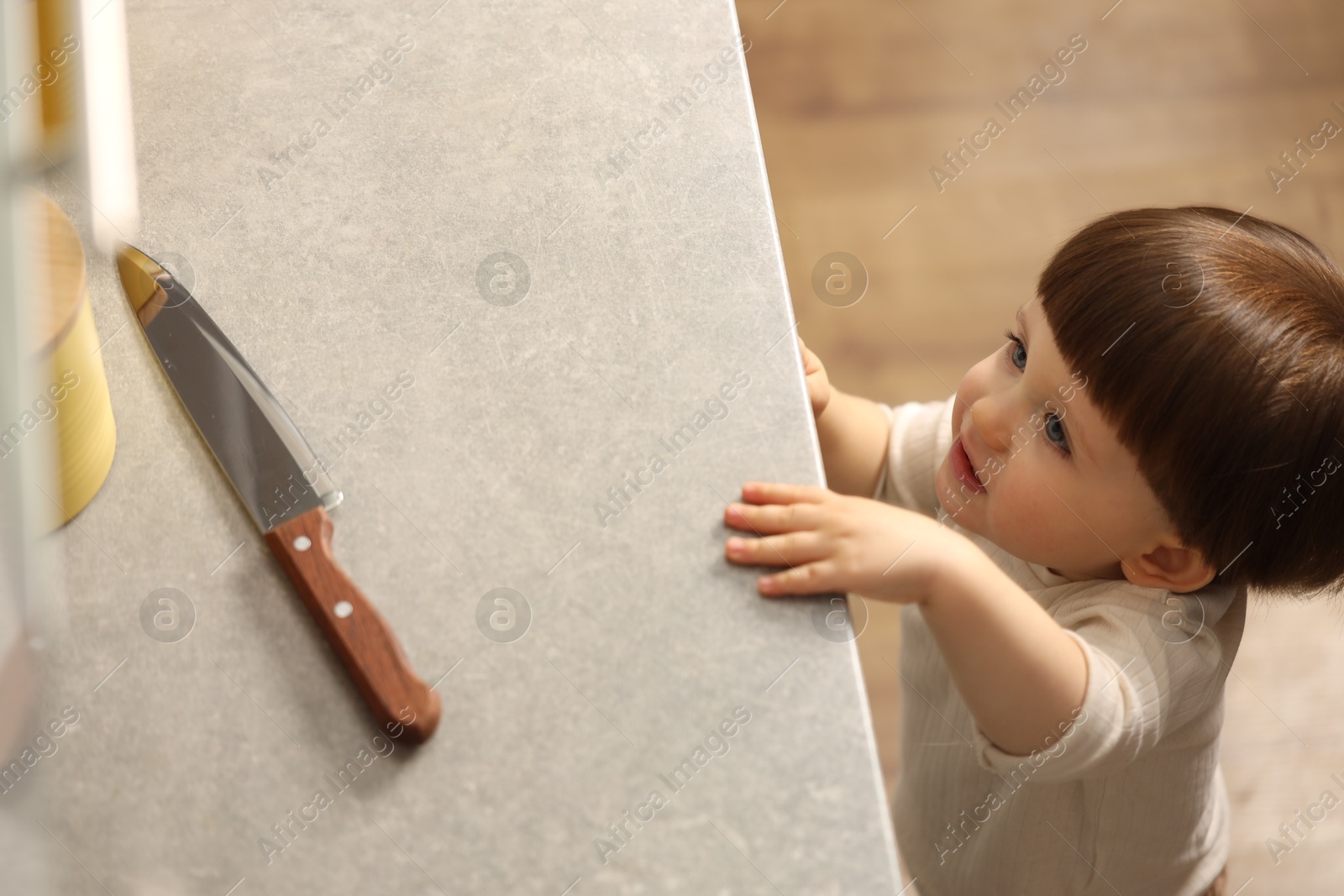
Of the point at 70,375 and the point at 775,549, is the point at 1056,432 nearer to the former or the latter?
the point at 775,549

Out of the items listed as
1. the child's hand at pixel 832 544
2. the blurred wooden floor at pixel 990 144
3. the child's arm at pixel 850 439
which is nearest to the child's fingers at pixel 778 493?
the child's hand at pixel 832 544

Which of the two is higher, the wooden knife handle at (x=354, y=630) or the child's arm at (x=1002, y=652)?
the wooden knife handle at (x=354, y=630)

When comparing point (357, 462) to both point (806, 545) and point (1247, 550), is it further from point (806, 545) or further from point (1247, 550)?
point (1247, 550)

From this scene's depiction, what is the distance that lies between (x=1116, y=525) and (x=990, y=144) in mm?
1159

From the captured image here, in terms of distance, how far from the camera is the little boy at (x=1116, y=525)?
0.59 m

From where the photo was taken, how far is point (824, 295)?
158 centimetres

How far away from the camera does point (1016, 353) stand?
76 cm

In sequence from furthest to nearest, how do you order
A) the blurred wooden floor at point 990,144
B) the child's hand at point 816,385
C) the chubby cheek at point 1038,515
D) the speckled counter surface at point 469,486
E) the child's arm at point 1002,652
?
1. the blurred wooden floor at point 990,144
2. the child's hand at point 816,385
3. the chubby cheek at point 1038,515
4. the child's arm at point 1002,652
5. the speckled counter surface at point 469,486

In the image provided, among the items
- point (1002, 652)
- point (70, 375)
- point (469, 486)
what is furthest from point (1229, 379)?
point (70, 375)

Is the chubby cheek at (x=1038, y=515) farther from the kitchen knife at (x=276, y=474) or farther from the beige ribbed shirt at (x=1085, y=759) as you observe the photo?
the kitchen knife at (x=276, y=474)

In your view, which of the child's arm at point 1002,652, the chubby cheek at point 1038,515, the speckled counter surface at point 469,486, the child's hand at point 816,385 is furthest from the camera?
the child's hand at point 816,385

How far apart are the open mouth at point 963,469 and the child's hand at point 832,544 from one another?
0.18m

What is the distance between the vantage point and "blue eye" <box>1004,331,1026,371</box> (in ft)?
2.47

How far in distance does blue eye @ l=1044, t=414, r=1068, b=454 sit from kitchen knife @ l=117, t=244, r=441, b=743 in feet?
1.45
